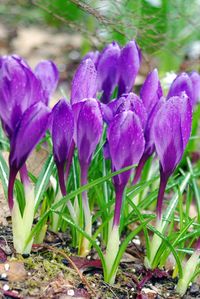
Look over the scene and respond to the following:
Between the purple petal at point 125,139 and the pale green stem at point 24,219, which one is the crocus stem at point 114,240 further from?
the pale green stem at point 24,219

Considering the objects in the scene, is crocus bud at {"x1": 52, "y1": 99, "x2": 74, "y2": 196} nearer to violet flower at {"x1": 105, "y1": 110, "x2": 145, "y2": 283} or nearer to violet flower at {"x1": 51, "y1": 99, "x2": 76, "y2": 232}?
violet flower at {"x1": 51, "y1": 99, "x2": 76, "y2": 232}

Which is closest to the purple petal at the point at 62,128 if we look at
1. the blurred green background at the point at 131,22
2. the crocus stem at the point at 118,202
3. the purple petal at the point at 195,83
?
the crocus stem at the point at 118,202

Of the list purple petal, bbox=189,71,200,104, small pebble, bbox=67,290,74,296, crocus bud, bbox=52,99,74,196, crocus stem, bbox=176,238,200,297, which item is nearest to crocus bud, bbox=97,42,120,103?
purple petal, bbox=189,71,200,104

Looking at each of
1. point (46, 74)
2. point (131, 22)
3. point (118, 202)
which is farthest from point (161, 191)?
point (131, 22)

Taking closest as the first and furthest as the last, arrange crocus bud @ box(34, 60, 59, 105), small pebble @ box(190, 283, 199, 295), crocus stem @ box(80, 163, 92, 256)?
crocus stem @ box(80, 163, 92, 256)
small pebble @ box(190, 283, 199, 295)
crocus bud @ box(34, 60, 59, 105)

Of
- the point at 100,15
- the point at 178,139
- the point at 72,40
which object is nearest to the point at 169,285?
the point at 178,139

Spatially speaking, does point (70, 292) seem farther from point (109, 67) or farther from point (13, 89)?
point (109, 67)
